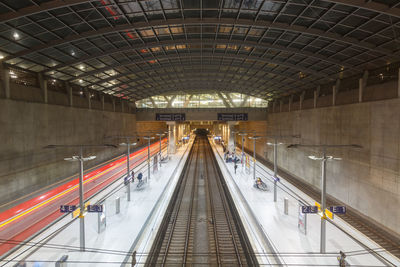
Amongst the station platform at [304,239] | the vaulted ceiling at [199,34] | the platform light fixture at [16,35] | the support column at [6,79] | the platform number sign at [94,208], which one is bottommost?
the station platform at [304,239]

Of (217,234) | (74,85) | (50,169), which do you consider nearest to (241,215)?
(217,234)

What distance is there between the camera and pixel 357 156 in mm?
Result: 16891

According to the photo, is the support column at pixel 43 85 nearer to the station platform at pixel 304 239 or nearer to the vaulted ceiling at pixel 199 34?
the vaulted ceiling at pixel 199 34

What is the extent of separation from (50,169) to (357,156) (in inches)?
1121

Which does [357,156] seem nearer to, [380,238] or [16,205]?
[380,238]

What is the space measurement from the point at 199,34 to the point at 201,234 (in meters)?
16.9

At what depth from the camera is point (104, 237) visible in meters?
12.5

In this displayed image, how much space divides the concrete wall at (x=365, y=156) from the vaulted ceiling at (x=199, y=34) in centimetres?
427

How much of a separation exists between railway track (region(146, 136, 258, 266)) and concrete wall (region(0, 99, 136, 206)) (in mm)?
12400

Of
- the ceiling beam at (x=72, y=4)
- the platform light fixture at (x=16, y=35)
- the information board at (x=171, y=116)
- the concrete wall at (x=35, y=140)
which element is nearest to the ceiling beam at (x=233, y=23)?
the platform light fixture at (x=16, y=35)

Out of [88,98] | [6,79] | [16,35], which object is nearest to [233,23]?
[16,35]

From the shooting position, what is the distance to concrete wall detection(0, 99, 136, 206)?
51.0 ft

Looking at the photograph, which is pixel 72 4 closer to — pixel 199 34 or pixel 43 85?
pixel 199 34

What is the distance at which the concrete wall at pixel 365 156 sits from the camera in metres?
13.6
